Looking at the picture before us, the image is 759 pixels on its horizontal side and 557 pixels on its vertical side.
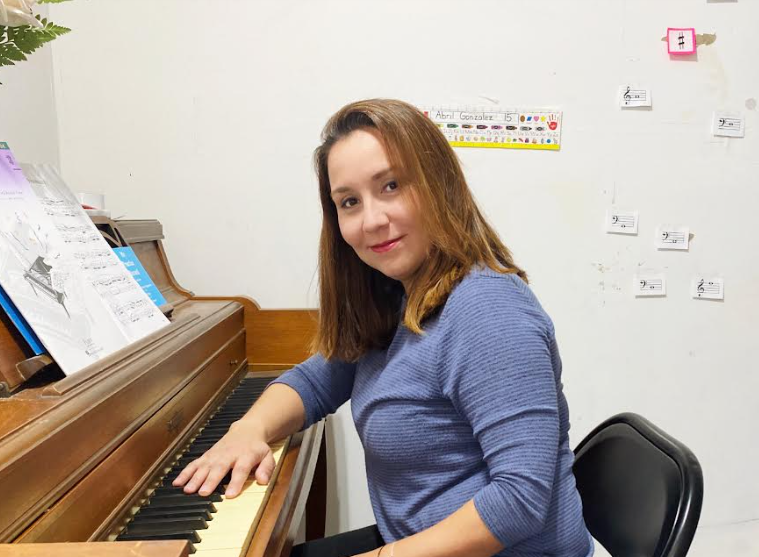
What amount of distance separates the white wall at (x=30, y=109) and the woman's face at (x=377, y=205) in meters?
1.05

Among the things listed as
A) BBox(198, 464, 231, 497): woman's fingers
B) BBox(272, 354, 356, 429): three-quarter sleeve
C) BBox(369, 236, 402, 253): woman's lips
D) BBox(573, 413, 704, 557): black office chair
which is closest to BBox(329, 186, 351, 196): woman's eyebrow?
BBox(369, 236, 402, 253): woman's lips

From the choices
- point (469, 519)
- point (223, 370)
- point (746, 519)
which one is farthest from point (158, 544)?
point (746, 519)

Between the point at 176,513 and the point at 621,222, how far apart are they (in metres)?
1.56

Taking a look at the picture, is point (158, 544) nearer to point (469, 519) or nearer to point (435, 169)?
point (469, 519)

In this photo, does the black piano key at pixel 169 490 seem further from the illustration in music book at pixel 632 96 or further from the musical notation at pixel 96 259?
the illustration in music book at pixel 632 96

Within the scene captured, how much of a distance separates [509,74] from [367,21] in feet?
1.53

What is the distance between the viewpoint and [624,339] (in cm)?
184

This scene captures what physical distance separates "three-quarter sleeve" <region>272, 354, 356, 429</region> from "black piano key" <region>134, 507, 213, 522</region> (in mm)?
351

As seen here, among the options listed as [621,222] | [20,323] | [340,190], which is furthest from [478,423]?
[621,222]

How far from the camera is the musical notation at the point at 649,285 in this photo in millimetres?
1814

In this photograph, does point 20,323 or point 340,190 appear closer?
point 20,323

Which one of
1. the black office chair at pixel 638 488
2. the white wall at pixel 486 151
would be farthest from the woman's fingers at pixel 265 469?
the white wall at pixel 486 151

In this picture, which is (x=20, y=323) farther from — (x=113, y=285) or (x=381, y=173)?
(x=381, y=173)

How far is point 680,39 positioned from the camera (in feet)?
5.64
